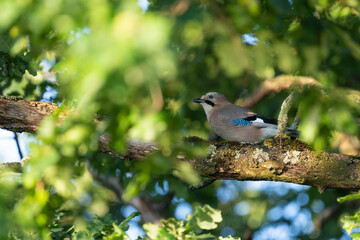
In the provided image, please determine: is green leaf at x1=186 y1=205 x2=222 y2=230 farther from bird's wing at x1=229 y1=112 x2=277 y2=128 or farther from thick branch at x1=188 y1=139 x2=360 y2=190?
bird's wing at x1=229 y1=112 x2=277 y2=128

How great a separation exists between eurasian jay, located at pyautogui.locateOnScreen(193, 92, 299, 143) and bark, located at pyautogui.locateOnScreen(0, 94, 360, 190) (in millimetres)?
1468

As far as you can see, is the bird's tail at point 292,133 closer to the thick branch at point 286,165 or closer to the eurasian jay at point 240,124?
the thick branch at point 286,165

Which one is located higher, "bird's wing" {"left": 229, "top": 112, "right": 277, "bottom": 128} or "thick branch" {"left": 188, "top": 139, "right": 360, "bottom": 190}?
"thick branch" {"left": 188, "top": 139, "right": 360, "bottom": 190}

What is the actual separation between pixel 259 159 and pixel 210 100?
10.1 ft

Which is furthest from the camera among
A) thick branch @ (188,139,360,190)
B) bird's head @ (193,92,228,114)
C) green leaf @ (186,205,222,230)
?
bird's head @ (193,92,228,114)

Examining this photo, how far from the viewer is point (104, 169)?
21.9 feet

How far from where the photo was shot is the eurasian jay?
631 cm

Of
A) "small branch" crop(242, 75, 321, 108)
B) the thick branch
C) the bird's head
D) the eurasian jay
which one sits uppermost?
the thick branch

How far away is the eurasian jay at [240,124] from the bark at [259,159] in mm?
1468

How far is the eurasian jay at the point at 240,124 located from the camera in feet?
20.7

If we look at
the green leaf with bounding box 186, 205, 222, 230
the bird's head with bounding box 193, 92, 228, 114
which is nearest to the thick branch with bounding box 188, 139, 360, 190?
the green leaf with bounding box 186, 205, 222, 230

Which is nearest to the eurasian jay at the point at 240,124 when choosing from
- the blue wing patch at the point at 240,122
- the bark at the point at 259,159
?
the blue wing patch at the point at 240,122

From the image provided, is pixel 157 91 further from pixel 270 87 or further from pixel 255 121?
pixel 270 87

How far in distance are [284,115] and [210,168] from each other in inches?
34.0
